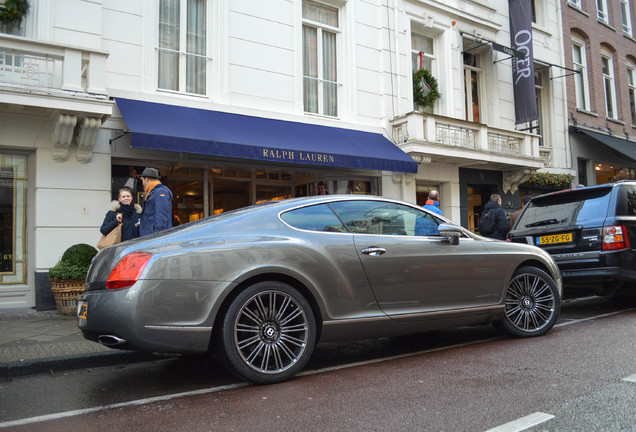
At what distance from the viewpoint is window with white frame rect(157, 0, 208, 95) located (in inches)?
376

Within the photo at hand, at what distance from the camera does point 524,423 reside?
9.12 feet

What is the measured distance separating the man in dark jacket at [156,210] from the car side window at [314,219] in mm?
2442

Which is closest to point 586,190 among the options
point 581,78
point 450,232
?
point 450,232

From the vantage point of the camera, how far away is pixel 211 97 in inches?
389

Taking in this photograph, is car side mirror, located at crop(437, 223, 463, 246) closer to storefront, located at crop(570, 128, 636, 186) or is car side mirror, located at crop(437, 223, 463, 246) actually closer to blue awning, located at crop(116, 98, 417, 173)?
blue awning, located at crop(116, 98, 417, 173)

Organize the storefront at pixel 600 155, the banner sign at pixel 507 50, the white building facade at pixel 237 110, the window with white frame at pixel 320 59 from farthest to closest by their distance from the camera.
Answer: the storefront at pixel 600 155, the banner sign at pixel 507 50, the window with white frame at pixel 320 59, the white building facade at pixel 237 110

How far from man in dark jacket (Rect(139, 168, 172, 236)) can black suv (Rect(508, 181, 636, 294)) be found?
503 centimetres

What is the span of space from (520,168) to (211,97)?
30.5 ft

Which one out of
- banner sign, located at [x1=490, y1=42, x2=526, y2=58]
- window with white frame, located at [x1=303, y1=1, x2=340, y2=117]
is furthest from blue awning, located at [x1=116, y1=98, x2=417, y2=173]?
banner sign, located at [x1=490, y1=42, x2=526, y2=58]

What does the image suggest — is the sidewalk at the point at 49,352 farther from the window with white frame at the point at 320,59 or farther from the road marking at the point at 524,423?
the window with white frame at the point at 320,59

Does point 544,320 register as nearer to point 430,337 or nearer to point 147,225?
point 430,337

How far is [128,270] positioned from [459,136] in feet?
34.9

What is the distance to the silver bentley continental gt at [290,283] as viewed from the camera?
350 centimetres

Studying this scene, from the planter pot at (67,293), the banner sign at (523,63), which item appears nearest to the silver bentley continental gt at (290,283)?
the planter pot at (67,293)
